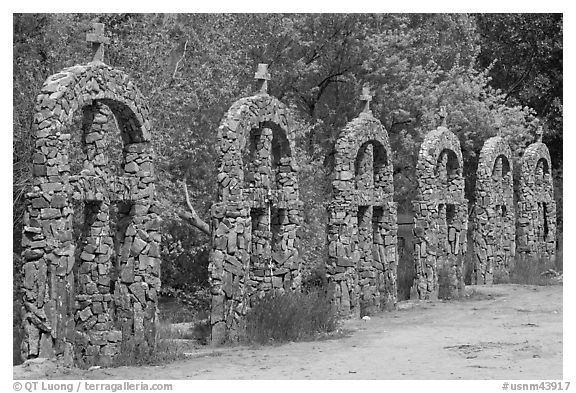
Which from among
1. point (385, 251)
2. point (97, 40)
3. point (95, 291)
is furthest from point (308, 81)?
point (95, 291)

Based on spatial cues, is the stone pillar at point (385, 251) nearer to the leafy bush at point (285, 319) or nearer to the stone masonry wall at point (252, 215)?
the stone masonry wall at point (252, 215)

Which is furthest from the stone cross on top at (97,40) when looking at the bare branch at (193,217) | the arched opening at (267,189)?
the bare branch at (193,217)

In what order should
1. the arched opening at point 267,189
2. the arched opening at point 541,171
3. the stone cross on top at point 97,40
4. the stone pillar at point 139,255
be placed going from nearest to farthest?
the stone cross on top at point 97,40
the stone pillar at point 139,255
the arched opening at point 267,189
the arched opening at point 541,171

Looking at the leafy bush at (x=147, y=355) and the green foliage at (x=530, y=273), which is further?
the green foliage at (x=530, y=273)

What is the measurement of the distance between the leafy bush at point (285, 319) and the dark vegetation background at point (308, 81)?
11.4 ft

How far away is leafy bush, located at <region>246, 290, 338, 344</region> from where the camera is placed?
14.9 m

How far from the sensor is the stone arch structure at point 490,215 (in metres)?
25.0

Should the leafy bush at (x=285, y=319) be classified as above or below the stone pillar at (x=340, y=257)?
below

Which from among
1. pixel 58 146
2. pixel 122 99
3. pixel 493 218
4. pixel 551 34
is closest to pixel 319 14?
pixel 493 218

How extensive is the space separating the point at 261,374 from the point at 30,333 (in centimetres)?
277

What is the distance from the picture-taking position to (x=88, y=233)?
13.5 m

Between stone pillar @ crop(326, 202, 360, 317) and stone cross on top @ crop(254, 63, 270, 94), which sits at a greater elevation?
stone cross on top @ crop(254, 63, 270, 94)

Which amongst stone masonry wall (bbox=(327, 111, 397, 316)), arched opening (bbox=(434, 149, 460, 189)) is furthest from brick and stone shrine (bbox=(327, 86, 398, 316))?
arched opening (bbox=(434, 149, 460, 189))

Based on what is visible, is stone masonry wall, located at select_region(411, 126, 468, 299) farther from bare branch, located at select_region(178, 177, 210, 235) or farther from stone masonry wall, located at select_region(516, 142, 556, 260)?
stone masonry wall, located at select_region(516, 142, 556, 260)
